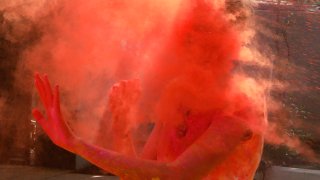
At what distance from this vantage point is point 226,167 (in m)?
1.37

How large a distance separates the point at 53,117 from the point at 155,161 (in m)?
0.30

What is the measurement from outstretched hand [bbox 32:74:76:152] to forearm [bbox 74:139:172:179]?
1.4 inches

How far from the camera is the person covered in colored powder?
1258 mm

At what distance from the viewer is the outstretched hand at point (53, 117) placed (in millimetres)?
1272

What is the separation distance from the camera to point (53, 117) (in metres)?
1.28

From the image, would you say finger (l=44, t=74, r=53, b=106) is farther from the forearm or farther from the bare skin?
the forearm

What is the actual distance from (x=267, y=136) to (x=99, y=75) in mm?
599

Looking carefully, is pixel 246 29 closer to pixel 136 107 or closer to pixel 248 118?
pixel 248 118

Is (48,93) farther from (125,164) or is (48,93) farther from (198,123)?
(198,123)

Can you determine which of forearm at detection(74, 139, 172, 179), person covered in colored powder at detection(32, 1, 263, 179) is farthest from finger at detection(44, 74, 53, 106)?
forearm at detection(74, 139, 172, 179)

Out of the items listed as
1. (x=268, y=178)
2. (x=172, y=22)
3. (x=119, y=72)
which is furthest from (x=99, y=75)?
(x=268, y=178)

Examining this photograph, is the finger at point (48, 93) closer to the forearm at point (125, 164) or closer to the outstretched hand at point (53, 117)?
the outstretched hand at point (53, 117)

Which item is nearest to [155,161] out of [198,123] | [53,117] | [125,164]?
[125,164]

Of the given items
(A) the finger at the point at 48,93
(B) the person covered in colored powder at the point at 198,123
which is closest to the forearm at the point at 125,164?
(B) the person covered in colored powder at the point at 198,123
